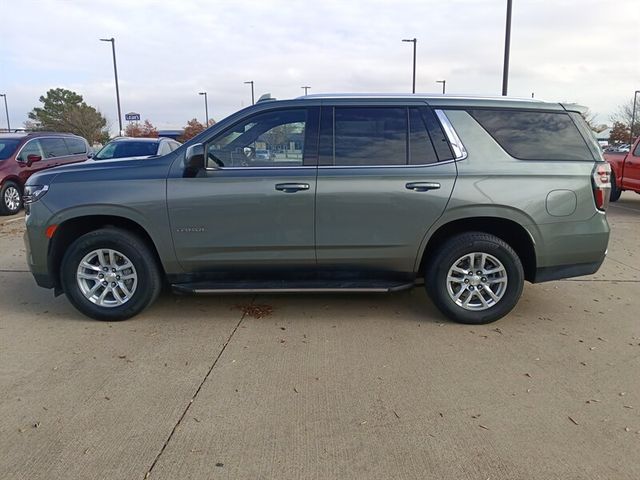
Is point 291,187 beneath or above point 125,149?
beneath

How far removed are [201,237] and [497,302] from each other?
2.62 m

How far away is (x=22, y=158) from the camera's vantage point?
1095cm

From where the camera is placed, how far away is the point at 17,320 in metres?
4.31

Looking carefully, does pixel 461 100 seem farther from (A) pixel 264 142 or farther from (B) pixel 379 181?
(A) pixel 264 142

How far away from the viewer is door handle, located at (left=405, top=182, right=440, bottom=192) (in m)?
3.96

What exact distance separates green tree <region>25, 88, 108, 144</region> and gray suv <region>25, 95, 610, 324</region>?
40.1m

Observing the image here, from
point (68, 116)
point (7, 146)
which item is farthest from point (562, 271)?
point (68, 116)

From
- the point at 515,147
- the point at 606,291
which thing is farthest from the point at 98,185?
the point at 606,291

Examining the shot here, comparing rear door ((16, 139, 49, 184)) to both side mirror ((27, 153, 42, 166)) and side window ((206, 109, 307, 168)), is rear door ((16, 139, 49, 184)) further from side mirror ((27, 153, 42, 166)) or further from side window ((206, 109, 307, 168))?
side window ((206, 109, 307, 168))

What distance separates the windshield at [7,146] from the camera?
35.5 ft

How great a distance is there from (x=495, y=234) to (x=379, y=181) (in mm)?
1223

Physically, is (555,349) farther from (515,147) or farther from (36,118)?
(36,118)

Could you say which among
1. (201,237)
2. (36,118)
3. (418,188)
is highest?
(36,118)

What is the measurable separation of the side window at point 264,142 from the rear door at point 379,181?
0.77 ft
